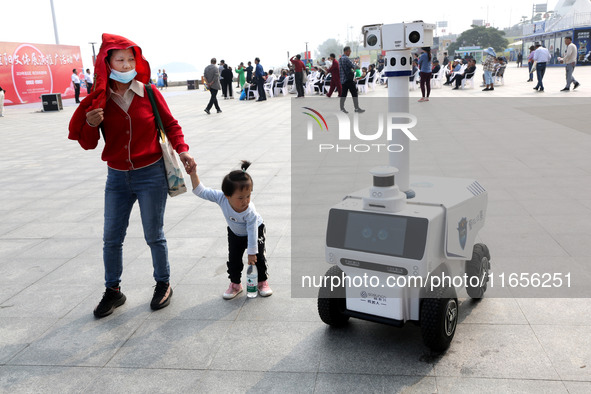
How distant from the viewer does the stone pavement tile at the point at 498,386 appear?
2428 mm

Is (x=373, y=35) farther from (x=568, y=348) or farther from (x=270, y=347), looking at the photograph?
(x=568, y=348)

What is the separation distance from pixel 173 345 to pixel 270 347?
58 cm

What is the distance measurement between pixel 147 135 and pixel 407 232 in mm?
1761

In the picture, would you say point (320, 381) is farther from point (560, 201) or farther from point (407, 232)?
point (560, 201)

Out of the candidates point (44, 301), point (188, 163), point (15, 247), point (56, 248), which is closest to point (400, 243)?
point (188, 163)

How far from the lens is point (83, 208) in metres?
6.34

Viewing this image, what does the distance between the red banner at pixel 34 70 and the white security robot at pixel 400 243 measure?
28997 millimetres

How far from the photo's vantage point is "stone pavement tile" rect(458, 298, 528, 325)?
3109 mm

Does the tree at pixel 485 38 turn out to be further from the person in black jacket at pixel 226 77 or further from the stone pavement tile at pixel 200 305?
the stone pavement tile at pixel 200 305

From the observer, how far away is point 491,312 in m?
3.22

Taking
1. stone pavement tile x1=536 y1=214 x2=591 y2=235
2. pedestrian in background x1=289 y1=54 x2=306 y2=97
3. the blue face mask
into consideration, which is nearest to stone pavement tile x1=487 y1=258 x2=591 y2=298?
stone pavement tile x1=536 y1=214 x2=591 y2=235

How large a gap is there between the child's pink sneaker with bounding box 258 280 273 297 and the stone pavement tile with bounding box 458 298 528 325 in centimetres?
127

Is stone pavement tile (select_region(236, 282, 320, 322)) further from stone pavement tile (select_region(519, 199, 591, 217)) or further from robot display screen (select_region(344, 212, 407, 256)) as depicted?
stone pavement tile (select_region(519, 199, 591, 217))

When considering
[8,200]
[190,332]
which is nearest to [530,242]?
[190,332]
